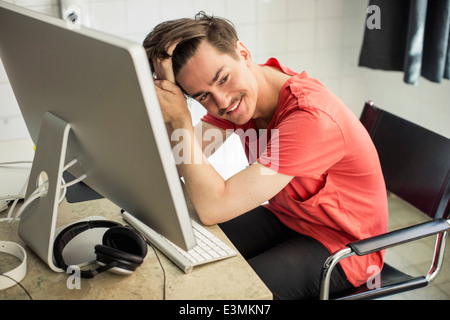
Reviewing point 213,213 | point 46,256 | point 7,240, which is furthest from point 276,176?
point 7,240

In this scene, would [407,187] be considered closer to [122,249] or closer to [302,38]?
[122,249]

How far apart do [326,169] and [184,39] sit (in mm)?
454

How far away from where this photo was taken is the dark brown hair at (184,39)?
1.20 metres

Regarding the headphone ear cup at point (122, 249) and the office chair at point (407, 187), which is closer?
the headphone ear cup at point (122, 249)

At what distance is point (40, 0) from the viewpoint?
2096 millimetres

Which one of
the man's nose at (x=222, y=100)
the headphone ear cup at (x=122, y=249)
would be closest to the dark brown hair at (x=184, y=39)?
the man's nose at (x=222, y=100)

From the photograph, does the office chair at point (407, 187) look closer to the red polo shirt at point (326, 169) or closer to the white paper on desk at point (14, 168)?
the red polo shirt at point (326, 169)

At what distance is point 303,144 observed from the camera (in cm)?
115

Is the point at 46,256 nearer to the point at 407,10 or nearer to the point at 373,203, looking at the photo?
the point at 373,203

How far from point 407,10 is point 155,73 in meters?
1.41

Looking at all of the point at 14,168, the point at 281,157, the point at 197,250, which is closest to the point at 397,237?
the point at 281,157

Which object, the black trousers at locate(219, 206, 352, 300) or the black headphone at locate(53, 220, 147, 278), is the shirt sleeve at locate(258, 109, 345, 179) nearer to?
the black trousers at locate(219, 206, 352, 300)

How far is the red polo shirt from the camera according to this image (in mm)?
1161

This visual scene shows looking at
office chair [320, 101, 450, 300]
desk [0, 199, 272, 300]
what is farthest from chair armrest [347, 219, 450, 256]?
desk [0, 199, 272, 300]
